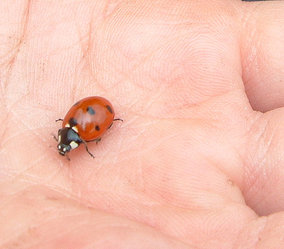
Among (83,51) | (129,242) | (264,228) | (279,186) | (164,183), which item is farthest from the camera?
(83,51)

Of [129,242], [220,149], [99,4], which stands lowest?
[220,149]

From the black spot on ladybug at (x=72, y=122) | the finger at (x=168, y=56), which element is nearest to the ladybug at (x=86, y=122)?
the black spot on ladybug at (x=72, y=122)

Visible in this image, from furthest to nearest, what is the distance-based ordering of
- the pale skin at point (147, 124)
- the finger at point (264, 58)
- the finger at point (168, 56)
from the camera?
the finger at point (264, 58)
the finger at point (168, 56)
the pale skin at point (147, 124)

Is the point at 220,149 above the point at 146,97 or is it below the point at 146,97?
below

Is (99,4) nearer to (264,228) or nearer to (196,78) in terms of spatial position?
(196,78)

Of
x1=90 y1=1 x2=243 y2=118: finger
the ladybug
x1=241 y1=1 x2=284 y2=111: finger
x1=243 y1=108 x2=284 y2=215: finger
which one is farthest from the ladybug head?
x1=241 y1=1 x2=284 y2=111: finger

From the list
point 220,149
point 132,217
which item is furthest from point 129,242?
point 220,149

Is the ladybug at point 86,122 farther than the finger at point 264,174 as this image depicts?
Yes

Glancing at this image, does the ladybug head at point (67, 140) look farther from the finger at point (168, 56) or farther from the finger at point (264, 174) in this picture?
the finger at point (264, 174)
